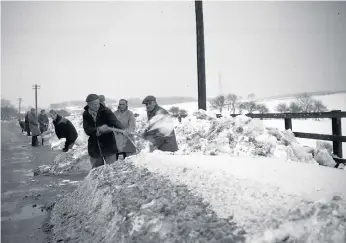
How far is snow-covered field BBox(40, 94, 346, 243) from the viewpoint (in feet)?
6.56

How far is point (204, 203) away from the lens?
2.51 meters

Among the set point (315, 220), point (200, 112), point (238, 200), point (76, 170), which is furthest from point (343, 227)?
point (200, 112)

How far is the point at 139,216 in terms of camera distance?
2.51m

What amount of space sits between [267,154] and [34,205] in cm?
469

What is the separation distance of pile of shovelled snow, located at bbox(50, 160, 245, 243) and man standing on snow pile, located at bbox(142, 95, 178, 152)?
96 cm

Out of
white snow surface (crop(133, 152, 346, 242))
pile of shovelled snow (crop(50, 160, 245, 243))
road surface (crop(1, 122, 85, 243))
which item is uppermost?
white snow surface (crop(133, 152, 346, 242))

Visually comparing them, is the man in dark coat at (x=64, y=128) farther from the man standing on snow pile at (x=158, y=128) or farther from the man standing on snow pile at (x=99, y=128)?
the man standing on snow pile at (x=158, y=128)

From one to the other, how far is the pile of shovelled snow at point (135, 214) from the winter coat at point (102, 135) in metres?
0.97

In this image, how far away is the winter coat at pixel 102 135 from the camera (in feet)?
16.4

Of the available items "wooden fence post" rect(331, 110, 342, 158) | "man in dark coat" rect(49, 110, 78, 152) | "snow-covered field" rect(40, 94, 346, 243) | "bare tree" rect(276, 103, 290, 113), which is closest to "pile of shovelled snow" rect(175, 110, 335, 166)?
"wooden fence post" rect(331, 110, 342, 158)

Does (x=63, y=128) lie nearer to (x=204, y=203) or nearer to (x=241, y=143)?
(x=241, y=143)

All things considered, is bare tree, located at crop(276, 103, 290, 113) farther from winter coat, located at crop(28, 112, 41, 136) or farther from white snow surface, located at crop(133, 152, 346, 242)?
white snow surface, located at crop(133, 152, 346, 242)

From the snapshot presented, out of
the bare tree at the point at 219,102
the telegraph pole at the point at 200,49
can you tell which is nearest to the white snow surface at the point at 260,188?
the telegraph pole at the point at 200,49

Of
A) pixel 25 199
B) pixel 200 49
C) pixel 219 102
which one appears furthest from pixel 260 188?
pixel 219 102
